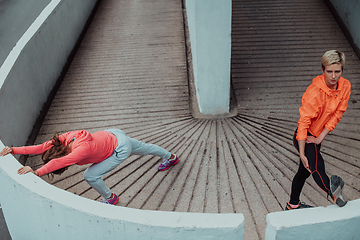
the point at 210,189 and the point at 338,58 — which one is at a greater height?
the point at 338,58

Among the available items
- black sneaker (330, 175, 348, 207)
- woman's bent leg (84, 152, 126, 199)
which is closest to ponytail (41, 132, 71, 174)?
woman's bent leg (84, 152, 126, 199)

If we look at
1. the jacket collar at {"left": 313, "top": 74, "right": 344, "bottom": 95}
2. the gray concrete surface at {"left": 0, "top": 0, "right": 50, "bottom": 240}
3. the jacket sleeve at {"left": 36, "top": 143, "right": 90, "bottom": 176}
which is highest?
the gray concrete surface at {"left": 0, "top": 0, "right": 50, "bottom": 240}

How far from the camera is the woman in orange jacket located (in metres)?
2.19

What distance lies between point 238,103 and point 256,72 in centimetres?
87

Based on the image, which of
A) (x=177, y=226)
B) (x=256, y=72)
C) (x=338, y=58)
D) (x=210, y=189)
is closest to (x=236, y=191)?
(x=210, y=189)

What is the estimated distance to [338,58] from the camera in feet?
7.04

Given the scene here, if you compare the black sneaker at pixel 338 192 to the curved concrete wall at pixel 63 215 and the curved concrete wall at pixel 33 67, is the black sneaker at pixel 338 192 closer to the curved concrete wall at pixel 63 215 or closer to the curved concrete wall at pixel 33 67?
the curved concrete wall at pixel 63 215

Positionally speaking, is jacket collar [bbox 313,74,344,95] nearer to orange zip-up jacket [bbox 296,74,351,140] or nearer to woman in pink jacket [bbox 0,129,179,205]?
orange zip-up jacket [bbox 296,74,351,140]

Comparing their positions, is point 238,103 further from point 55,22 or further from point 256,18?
point 55,22

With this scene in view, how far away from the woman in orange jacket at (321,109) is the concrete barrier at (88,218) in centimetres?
86

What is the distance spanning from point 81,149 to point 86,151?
0.15ft

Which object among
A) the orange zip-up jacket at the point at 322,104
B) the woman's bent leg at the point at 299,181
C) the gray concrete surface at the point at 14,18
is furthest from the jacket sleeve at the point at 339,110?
the gray concrete surface at the point at 14,18

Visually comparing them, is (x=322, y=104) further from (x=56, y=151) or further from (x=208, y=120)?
(x=208, y=120)

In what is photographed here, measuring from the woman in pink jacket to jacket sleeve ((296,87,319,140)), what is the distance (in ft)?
5.21
